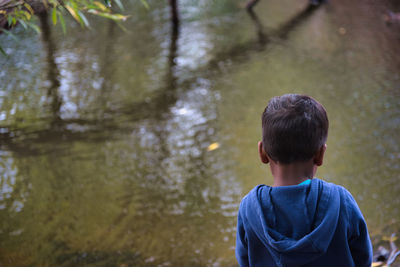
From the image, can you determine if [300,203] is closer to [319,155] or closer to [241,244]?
[319,155]

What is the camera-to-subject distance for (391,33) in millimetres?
5484

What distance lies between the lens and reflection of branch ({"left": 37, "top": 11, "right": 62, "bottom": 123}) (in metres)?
3.69

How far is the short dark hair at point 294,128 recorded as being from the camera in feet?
3.40

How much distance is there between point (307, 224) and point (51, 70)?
3730mm

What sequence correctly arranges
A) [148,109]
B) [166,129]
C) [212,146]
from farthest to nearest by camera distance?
[148,109], [166,129], [212,146]

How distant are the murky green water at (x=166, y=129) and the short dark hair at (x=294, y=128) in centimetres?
132

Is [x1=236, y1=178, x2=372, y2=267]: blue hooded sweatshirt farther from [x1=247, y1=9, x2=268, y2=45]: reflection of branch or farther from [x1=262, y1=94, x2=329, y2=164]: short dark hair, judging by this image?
[x1=247, y1=9, x2=268, y2=45]: reflection of branch

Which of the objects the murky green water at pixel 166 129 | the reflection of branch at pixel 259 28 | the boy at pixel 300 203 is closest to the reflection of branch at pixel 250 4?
the reflection of branch at pixel 259 28

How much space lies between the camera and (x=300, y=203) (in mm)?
1036

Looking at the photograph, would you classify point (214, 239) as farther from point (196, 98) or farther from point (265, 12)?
point (265, 12)

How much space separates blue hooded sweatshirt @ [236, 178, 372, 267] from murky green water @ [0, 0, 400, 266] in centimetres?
120

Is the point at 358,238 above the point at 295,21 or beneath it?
above

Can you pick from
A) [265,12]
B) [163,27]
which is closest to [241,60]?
[163,27]

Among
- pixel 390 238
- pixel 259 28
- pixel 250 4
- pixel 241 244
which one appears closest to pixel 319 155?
pixel 241 244
